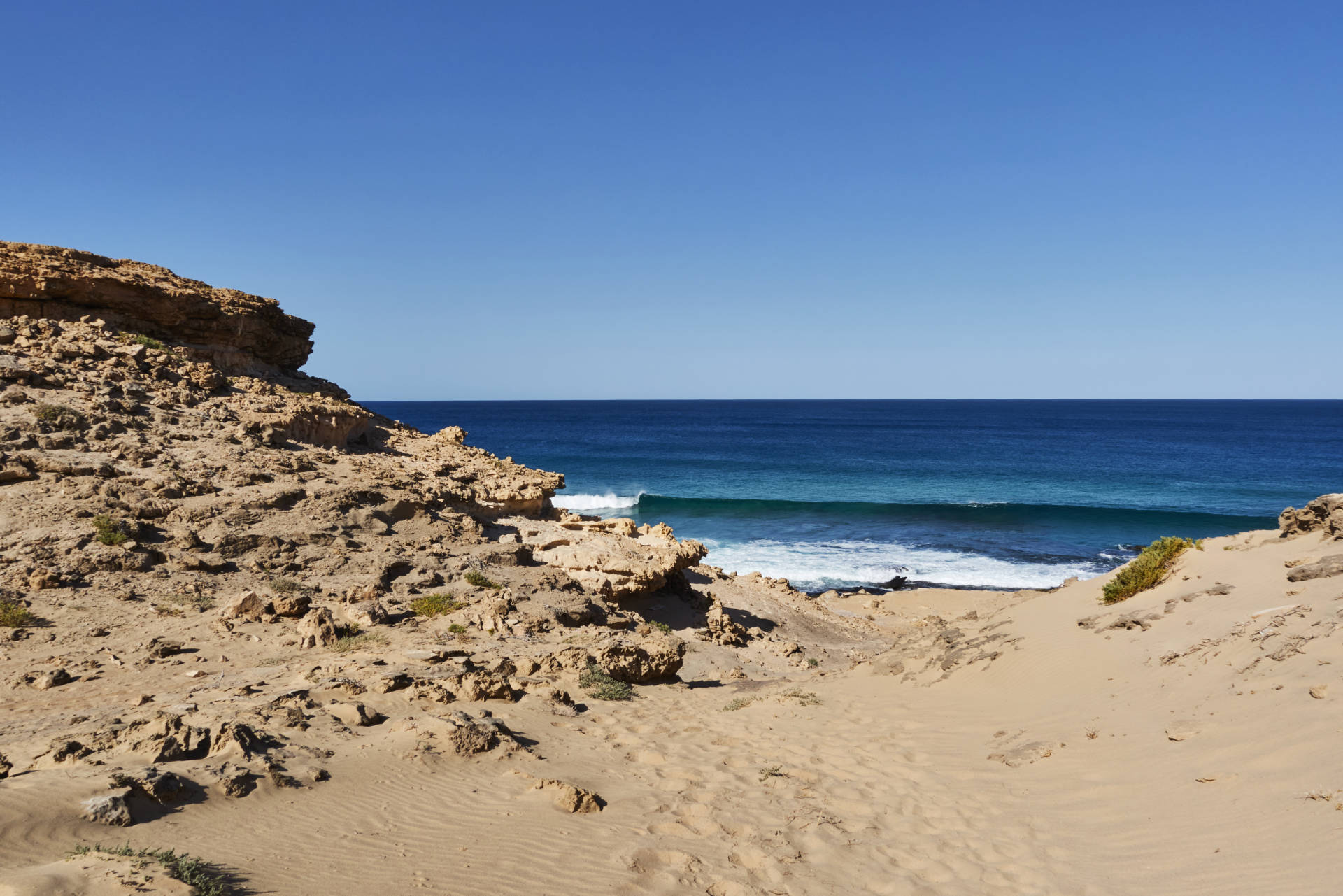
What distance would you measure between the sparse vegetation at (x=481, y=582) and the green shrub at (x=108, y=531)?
5.52m

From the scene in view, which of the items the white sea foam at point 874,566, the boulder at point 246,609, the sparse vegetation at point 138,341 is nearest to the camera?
the boulder at point 246,609

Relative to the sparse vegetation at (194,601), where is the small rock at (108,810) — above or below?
above

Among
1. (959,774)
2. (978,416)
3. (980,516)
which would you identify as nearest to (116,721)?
(959,774)

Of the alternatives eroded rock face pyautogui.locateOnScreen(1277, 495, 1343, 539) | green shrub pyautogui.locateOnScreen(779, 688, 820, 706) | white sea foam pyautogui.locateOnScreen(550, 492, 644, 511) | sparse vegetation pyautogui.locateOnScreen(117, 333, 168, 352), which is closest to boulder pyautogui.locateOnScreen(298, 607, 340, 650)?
Result: green shrub pyautogui.locateOnScreen(779, 688, 820, 706)

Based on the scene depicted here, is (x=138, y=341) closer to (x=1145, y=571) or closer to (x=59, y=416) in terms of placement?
(x=59, y=416)

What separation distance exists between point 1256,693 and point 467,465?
17.7 metres

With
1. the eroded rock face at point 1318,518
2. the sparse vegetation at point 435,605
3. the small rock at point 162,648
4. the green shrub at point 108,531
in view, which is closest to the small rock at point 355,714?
the small rock at point 162,648

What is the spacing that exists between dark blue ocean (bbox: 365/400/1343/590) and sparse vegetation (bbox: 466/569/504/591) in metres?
15.9

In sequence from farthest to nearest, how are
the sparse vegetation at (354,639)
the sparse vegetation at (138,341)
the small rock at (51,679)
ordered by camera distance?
Answer: the sparse vegetation at (138,341), the sparse vegetation at (354,639), the small rock at (51,679)

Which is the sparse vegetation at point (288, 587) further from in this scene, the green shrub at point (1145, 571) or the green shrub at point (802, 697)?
the green shrub at point (1145, 571)

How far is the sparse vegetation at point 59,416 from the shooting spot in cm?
1375

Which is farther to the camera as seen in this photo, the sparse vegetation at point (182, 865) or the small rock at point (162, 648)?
the small rock at point (162, 648)

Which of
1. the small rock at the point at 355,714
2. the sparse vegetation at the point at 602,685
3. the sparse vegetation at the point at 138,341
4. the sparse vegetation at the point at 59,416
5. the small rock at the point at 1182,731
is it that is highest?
the sparse vegetation at the point at 138,341

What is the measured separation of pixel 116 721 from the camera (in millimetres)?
6617
